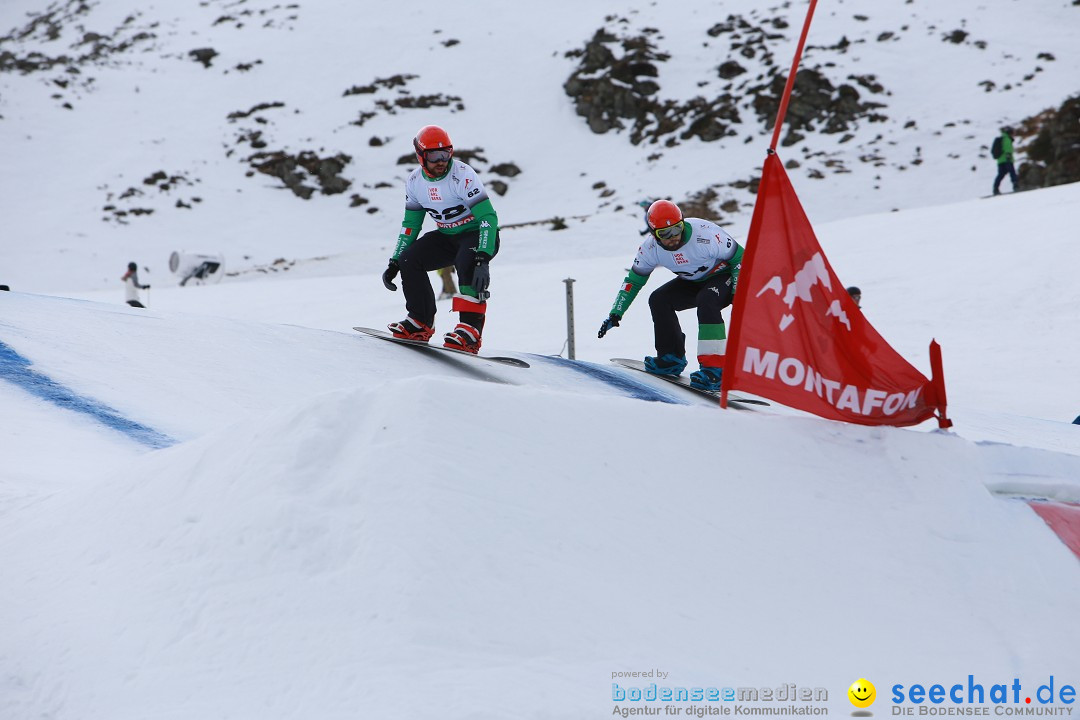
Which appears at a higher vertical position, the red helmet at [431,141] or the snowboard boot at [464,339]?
the red helmet at [431,141]

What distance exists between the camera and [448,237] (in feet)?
24.2

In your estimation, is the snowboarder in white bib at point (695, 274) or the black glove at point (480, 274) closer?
the black glove at point (480, 274)

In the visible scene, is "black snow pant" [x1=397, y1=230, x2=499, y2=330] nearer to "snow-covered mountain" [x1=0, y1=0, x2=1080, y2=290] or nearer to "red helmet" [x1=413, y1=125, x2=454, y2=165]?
"red helmet" [x1=413, y1=125, x2=454, y2=165]

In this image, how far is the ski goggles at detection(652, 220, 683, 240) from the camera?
727 centimetres

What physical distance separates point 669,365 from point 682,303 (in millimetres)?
564

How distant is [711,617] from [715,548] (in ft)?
1.03

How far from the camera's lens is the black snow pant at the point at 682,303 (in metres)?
7.36

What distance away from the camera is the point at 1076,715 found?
2.96 meters

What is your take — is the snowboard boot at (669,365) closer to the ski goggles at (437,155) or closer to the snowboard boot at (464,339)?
the snowboard boot at (464,339)

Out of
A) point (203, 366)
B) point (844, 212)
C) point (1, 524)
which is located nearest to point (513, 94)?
point (844, 212)

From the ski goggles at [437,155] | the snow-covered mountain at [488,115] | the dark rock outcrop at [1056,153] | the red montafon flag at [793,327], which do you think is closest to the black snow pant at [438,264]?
the ski goggles at [437,155]

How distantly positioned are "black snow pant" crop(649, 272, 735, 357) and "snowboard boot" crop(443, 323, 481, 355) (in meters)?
1.29

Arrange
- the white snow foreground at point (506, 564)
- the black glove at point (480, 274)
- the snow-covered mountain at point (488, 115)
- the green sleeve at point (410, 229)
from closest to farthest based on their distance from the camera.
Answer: the white snow foreground at point (506, 564)
the black glove at point (480, 274)
the green sleeve at point (410, 229)
the snow-covered mountain at point (488, 115)

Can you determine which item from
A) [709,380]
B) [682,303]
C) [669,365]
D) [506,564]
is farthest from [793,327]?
[669,365]
